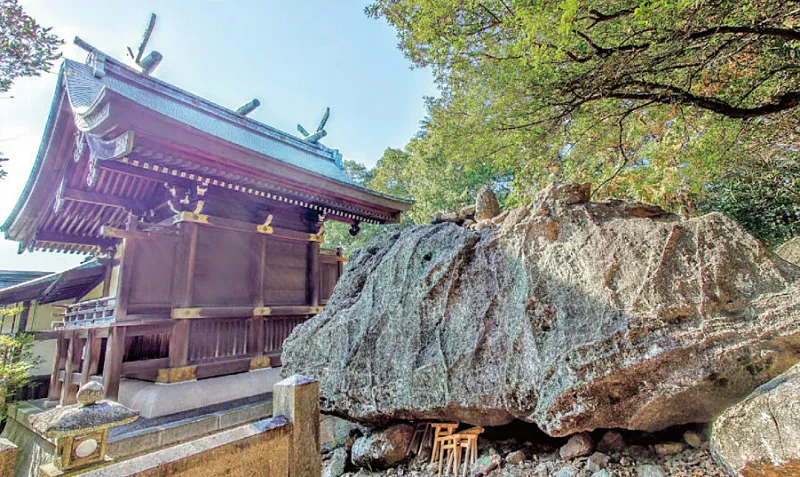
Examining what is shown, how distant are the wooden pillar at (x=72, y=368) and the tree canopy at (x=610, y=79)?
24.1ft

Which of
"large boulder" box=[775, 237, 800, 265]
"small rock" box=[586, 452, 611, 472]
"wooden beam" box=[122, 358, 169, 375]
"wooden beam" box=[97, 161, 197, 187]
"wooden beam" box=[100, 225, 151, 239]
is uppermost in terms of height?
"wooden beam" box=[97, 161, 197, 187]

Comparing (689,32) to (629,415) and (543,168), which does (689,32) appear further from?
(629,415)

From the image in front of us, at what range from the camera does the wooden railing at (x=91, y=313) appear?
498 cm

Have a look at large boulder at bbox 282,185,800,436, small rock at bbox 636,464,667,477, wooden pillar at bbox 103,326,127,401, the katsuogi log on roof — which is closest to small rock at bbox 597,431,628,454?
small rock at bbox 636,464,667,477

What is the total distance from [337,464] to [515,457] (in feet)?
6.37

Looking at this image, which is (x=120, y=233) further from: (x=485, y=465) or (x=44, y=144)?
(x=485, y=465)

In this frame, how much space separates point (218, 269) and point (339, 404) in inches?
133

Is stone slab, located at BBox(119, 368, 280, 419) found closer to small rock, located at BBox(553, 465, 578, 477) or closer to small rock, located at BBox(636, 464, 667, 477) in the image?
small rock, located at BBox(553, 465, 578, 477)

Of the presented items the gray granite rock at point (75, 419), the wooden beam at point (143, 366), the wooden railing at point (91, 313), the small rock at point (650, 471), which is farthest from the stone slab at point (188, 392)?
the small rock at point (650, 471)

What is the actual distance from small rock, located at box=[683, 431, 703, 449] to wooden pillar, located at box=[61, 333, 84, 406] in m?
8.20

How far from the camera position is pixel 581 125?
5203 mm

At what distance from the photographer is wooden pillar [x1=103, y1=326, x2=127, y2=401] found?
4645 millimetres

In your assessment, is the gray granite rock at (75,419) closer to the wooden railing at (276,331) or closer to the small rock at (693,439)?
the wooden railing at (276,331)

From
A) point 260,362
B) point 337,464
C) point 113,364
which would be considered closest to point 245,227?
point 260,362
